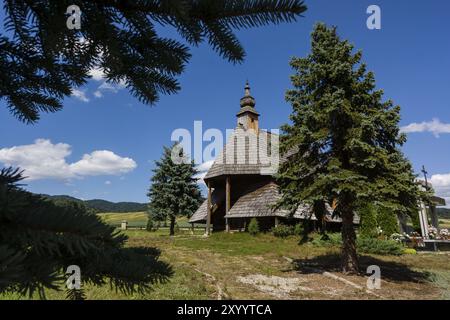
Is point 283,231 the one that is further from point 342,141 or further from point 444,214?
point 444,214

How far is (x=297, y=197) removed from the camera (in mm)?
11711

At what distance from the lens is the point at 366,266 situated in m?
13.8

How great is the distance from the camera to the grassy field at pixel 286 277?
8.42 m

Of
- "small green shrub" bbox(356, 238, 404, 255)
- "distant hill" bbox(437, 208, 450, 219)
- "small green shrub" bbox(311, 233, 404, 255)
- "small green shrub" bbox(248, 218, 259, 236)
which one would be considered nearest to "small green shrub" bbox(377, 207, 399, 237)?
"small green shrub" bbox(311, 233, 404, 255)

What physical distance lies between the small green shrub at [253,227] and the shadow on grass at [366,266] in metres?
7.09

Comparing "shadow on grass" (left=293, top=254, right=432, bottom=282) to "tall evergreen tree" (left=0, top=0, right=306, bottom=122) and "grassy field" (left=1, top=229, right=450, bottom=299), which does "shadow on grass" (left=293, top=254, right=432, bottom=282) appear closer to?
"grassy field" (left=1, top=229, right=450, bottom=299)

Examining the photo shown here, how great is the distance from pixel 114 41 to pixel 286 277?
11328 millimetres

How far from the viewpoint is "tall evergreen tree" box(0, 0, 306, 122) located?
1.23 metres

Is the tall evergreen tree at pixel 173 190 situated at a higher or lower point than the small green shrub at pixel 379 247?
higher

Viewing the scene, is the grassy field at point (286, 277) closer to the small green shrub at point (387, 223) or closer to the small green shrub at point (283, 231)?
the small green shrub at point (283, 231)

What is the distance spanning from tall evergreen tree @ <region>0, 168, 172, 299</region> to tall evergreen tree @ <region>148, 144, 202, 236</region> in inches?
1403

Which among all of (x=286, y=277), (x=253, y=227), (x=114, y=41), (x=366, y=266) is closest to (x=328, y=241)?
(x=253, y=227)

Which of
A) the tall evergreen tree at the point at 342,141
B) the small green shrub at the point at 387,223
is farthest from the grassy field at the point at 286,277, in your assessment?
the small green shrub at the point at 387,223

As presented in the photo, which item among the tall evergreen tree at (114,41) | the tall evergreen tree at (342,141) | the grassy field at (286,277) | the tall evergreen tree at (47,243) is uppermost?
the tall evergreen tree at (342,141)
